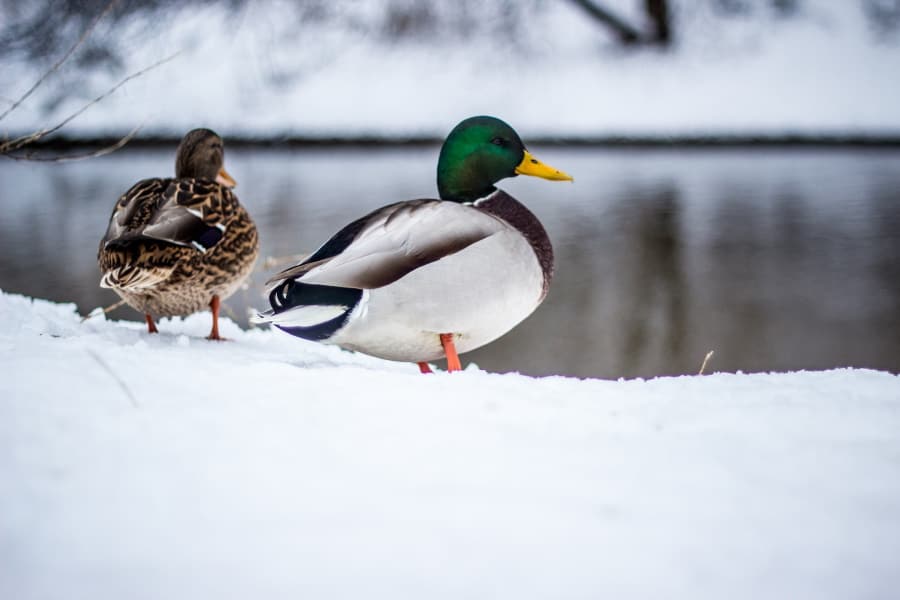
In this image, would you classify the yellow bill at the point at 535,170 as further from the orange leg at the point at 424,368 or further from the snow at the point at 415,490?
the snow at the point at 415,490

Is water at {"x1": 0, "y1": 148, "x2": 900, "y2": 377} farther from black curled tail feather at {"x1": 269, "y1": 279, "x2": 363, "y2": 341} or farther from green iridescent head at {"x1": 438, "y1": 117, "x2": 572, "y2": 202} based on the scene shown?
black curled tail feather at {"x1": 269, "y1": 279, "x2": 363, "y2": 341}

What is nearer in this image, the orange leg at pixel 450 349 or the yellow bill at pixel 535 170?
the orange leg at pixel 450 349

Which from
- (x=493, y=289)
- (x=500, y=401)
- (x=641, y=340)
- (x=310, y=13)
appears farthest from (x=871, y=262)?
(x=310, y=13)

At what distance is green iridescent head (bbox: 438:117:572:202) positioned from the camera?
7.98ft

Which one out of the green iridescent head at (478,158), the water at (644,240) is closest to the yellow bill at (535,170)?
the green iridescent head at (478,158)

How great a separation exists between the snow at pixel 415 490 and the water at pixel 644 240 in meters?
2.79

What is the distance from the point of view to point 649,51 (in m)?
12.2

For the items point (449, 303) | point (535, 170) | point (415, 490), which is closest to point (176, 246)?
point (449, 303)

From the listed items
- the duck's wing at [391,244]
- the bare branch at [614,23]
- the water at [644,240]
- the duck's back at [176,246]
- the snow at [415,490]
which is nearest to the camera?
the snow at [415,490]

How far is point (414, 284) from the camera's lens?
7.04ft

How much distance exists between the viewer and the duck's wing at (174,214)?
2436 mm

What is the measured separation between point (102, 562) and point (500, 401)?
0.78 m

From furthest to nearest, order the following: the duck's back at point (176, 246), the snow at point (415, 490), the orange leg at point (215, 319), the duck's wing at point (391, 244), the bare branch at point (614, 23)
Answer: the bare branch at point (614, 23) → the orange leg at point (215, 319) → the duck's back at point (176, 246) → the duck's wing at point (391, 244) → the snow at point (415, 490)

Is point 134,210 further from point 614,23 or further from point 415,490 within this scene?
point 614,23
